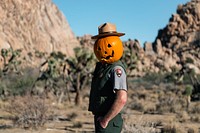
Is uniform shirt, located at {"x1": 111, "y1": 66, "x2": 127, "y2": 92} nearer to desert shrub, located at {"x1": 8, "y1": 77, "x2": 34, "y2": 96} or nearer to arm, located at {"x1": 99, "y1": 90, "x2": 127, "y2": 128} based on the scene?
arm, located at {"x1": 99, "y1": 90, "x2": 127, "y2": 128}

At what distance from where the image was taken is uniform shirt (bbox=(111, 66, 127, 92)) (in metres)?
3.92

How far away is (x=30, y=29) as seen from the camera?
6700cm

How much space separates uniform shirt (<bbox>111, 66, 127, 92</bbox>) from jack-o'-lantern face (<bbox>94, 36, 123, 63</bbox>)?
0.65ft

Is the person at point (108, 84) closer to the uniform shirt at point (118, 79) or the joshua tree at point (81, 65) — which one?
the uniform shirt at point (118, 79)

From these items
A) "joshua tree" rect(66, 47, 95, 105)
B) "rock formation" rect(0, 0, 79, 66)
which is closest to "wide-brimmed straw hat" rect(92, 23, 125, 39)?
"joshua tree" rect(66, 47, 95, 105)

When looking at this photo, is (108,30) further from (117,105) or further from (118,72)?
(117,105)

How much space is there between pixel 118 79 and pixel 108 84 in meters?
0.16

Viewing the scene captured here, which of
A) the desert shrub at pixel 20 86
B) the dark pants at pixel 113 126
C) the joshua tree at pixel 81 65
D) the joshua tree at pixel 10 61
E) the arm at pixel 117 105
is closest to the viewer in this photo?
the arm at pixel 117 105

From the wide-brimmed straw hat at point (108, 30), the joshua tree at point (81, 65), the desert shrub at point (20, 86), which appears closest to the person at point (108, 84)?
the wide-brimmed straw hat at point (108, 30)

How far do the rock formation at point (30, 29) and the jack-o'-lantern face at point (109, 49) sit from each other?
5099cm

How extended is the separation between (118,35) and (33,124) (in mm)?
9236

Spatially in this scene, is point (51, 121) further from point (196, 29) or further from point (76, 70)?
point (196, 29)

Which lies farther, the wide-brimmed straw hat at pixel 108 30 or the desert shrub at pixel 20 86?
the desert shrub at pixel 20 86

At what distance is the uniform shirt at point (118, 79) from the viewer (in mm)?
3924
